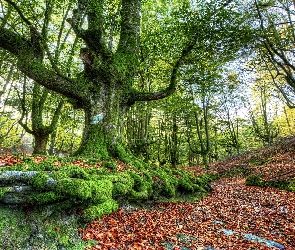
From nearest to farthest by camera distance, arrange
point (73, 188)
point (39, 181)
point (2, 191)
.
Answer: point (2, 191)
point (39, 181)
point (73, 188)

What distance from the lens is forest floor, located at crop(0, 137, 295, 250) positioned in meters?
4.00

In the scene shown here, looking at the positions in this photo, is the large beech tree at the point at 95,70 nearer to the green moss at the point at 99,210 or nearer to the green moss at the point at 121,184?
the green moss at the point at 121,184

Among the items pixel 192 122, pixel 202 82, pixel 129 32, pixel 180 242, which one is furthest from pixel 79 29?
pixel 192 122

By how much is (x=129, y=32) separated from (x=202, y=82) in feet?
14.3

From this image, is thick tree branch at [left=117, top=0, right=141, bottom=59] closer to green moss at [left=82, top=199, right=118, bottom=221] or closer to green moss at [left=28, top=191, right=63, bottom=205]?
green moss at [left=82, top=199, right=118, bottom=221]

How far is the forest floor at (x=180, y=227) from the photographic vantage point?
4.00 m

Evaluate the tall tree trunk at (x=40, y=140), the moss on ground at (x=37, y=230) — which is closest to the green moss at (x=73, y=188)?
the moss on ground at (x=37, y=230)

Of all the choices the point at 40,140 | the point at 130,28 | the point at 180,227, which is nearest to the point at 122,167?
the point at 180,227

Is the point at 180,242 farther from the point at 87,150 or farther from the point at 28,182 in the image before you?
the point at 87,150

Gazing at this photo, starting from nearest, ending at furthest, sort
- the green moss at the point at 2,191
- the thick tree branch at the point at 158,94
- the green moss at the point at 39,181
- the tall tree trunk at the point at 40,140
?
the green moss at the point at 2,191, the green moss at the point at 39,181, the thick tree branch at the point at 158,94, the tall tree trunk at the point at 40,140

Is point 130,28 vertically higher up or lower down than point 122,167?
higher up

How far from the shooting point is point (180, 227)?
607cm

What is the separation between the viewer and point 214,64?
12.4m

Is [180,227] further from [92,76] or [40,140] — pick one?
[40,140]
